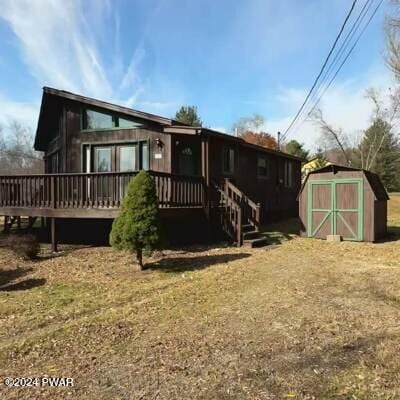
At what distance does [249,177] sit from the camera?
1633 cm

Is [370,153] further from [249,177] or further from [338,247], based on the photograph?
[338,247]

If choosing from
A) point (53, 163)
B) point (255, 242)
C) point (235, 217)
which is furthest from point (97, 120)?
point (255, 242)

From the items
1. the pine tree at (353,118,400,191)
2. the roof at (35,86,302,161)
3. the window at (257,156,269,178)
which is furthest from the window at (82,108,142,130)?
the pine tree at (353,118,400,191)

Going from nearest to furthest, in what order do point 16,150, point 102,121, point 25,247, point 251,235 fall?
point 25,247 → point 251,235 → point 102,121 → point 16,150

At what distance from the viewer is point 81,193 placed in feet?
34.2

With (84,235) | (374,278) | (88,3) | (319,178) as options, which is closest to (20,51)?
(88,3)

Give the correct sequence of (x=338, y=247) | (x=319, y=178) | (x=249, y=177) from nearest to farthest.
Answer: (x=338, y=247), (x=319, y=178), (x=249, y=177)

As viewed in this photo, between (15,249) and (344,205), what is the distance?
9.34 meters

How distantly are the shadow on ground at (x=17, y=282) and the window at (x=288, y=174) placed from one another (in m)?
14.4

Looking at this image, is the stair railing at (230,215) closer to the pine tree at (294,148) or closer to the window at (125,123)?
the window at (125,123)

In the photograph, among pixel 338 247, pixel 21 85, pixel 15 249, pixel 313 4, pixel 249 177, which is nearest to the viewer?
pixel 15 249

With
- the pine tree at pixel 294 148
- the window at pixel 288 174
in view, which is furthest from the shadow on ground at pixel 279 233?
the pine tree at pixel 294 148

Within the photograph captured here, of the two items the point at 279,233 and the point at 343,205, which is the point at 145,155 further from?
the point at 343,205

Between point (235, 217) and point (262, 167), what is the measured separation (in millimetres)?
6774
